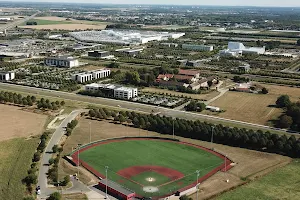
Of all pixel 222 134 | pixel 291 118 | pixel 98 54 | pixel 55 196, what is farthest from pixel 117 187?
pixel 98 54

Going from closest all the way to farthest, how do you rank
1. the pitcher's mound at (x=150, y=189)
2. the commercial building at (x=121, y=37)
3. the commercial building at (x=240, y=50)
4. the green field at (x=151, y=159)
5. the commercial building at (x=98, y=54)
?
the pitcher's mound at (x=150, y=189)
the green field at (x=151, y=159)
the commercial building at (x=98, y=54)
the commercial building at (x=240, y=50)
the commercial building at (x=121, y=37)

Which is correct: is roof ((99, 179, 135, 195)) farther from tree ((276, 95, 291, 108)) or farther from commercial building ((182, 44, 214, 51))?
commercial building ((182, 44, 214, 51))

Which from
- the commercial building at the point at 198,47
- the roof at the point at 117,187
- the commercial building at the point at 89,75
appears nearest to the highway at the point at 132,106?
the commercial building at the point at 89,75

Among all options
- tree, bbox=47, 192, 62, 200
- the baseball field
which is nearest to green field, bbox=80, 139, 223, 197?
the baseball field

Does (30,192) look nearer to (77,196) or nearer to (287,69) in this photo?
(77,196)

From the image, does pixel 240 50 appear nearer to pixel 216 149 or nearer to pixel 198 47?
pixel 198 47

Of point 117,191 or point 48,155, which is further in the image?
point 48,155

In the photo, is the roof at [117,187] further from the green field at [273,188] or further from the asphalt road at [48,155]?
the green field at [273,188]
